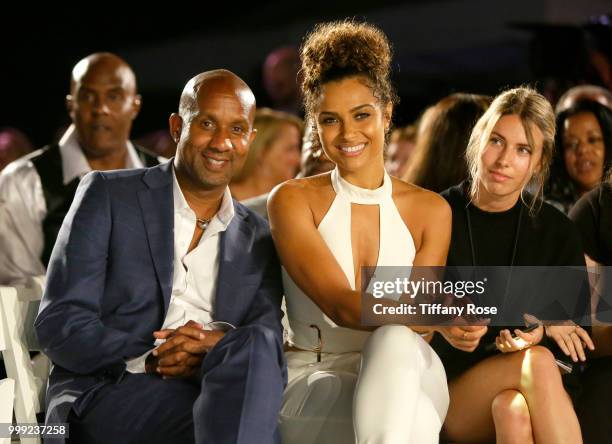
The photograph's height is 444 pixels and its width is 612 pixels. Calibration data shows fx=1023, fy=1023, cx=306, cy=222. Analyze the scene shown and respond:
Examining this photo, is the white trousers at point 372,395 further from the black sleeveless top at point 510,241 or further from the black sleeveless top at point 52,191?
the black sleeveless top at point 52,191

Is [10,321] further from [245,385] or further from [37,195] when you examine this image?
[37,195]

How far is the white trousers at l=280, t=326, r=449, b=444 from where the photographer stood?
2.09m

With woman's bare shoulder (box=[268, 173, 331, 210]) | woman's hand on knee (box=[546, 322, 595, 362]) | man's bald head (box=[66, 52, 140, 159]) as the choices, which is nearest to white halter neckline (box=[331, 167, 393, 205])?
woman's bare shoulder (box=[268, 173, 331, 210])

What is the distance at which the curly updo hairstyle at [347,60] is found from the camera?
2498 millimetres

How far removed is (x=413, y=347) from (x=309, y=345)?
1.50 ft

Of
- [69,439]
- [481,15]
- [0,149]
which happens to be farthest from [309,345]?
[481,15]

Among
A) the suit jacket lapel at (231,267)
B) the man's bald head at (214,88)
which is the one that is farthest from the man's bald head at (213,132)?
the suit jacket lapel at (231,267)

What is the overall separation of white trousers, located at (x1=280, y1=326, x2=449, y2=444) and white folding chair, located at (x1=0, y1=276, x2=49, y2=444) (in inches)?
23.3

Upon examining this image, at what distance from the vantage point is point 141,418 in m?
2.21

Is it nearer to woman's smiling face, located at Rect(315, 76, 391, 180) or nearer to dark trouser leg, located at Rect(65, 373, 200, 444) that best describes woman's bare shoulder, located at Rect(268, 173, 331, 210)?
woman's smiling face, located at Rect(315, 76, 391, 180)

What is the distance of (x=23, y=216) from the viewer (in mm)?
3434

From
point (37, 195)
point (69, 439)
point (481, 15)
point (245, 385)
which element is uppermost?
point (481, 15)

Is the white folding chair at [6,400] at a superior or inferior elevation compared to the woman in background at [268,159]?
inferior

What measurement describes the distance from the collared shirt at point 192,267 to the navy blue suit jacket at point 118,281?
0.03 m
